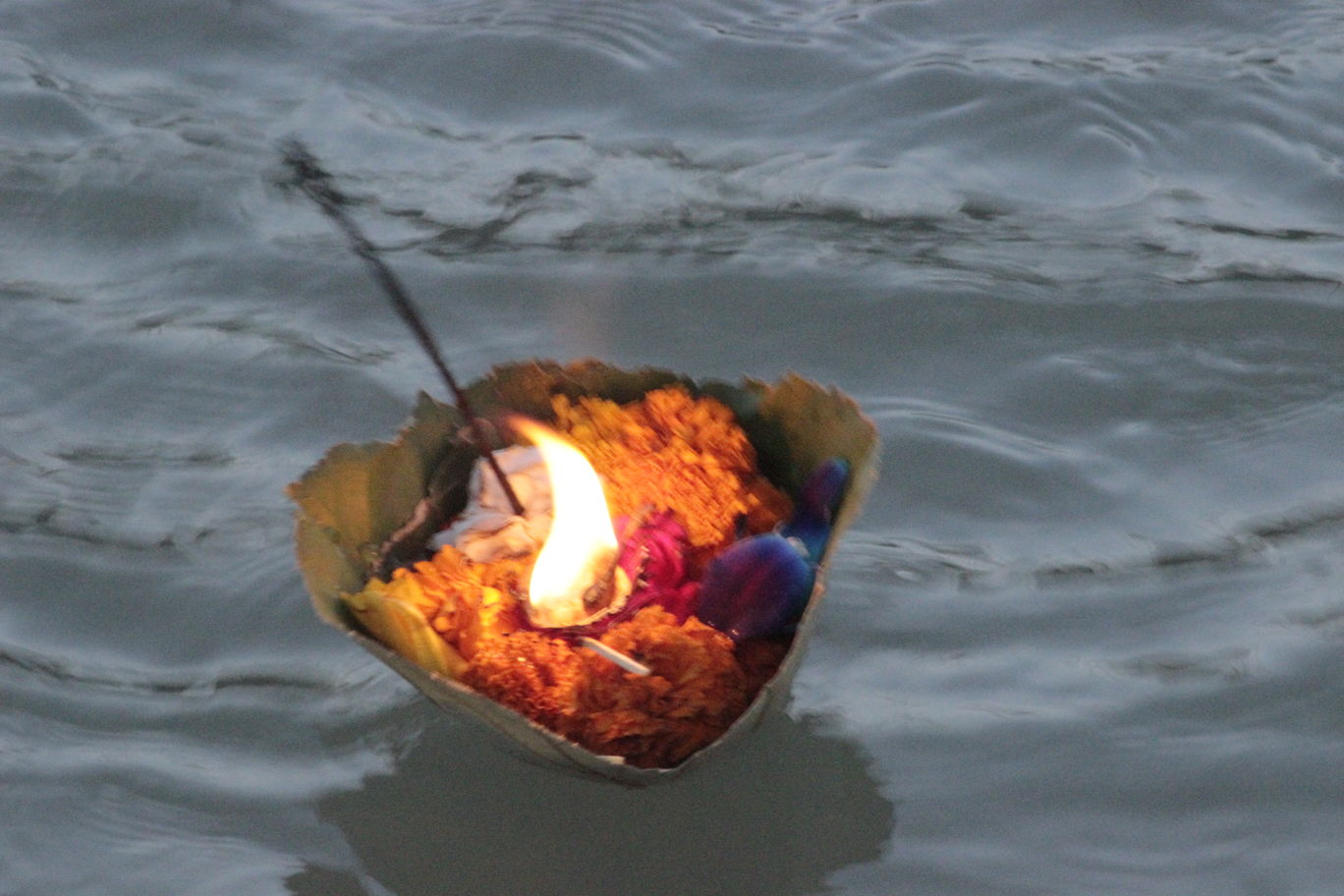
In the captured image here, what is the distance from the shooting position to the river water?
1593 millimetres

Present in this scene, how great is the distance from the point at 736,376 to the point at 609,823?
2.71 feet

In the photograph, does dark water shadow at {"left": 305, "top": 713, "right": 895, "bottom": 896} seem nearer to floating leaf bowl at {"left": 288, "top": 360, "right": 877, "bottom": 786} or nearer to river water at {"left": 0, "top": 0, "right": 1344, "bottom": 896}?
river water at {"left": 0, "top": 0, "right": 1344, "bottom": 896}

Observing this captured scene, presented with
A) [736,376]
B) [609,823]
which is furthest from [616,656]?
[736,376]

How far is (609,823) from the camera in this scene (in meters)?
1.57

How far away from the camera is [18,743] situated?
5.65 feet

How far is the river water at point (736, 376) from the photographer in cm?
159

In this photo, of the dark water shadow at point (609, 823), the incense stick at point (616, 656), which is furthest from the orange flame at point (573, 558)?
the dark water shadow at point (609, 823)

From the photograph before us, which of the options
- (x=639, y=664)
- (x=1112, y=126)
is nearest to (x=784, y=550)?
(x=639, y=664)

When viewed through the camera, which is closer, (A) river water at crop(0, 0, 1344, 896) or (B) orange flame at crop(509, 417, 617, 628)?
(B) orange flame at crop(509, 417, 617, 628)

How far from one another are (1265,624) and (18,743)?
1.33 metres

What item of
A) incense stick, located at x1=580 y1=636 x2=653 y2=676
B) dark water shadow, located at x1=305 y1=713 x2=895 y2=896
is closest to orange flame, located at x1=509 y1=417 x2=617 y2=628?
incense stick, located at x1=580 y1=636 x2=653 y2=676

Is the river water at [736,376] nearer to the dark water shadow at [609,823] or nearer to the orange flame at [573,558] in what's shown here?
the dark water shadow at [609,823]

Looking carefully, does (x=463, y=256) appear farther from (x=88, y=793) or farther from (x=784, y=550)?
(x=784, y=550)

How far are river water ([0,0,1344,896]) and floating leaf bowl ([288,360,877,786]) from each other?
8.7 inches
